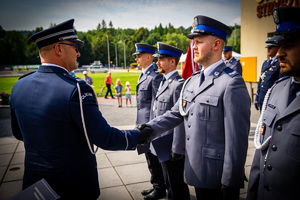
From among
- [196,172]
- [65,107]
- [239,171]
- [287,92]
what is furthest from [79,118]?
[287,92]

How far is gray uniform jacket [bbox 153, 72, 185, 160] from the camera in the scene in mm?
3078

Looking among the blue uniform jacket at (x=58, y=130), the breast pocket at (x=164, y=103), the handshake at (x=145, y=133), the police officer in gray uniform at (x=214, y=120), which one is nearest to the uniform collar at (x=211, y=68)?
the police officer in gray uniform at (x=214, y=120)

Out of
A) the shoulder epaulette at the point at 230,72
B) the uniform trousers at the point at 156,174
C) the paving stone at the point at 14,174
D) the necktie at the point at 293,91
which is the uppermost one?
the shoulder epaulette at the point at 230,72

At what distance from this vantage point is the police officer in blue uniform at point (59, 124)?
1.85 metres

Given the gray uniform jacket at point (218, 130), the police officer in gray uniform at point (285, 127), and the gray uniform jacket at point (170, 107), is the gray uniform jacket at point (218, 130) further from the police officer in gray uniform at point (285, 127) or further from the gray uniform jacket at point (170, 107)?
the gray uniform jacket at point (170, 107)

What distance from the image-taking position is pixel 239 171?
201 cm

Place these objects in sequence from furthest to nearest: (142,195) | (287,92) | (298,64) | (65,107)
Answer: (142,195) → (65,107) → (287,92) → (298,64)

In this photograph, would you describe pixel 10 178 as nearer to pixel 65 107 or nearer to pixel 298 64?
pixel 65 107

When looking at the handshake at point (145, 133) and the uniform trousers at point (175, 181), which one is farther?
the uniform trousers at point (175, 181)

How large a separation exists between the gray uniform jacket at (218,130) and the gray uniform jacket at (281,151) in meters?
0.25

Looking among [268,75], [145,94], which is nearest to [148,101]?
[145,94]

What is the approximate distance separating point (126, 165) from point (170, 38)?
358 feet

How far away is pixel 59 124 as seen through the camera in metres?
1.87

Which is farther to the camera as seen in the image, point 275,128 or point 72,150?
point 72,150
